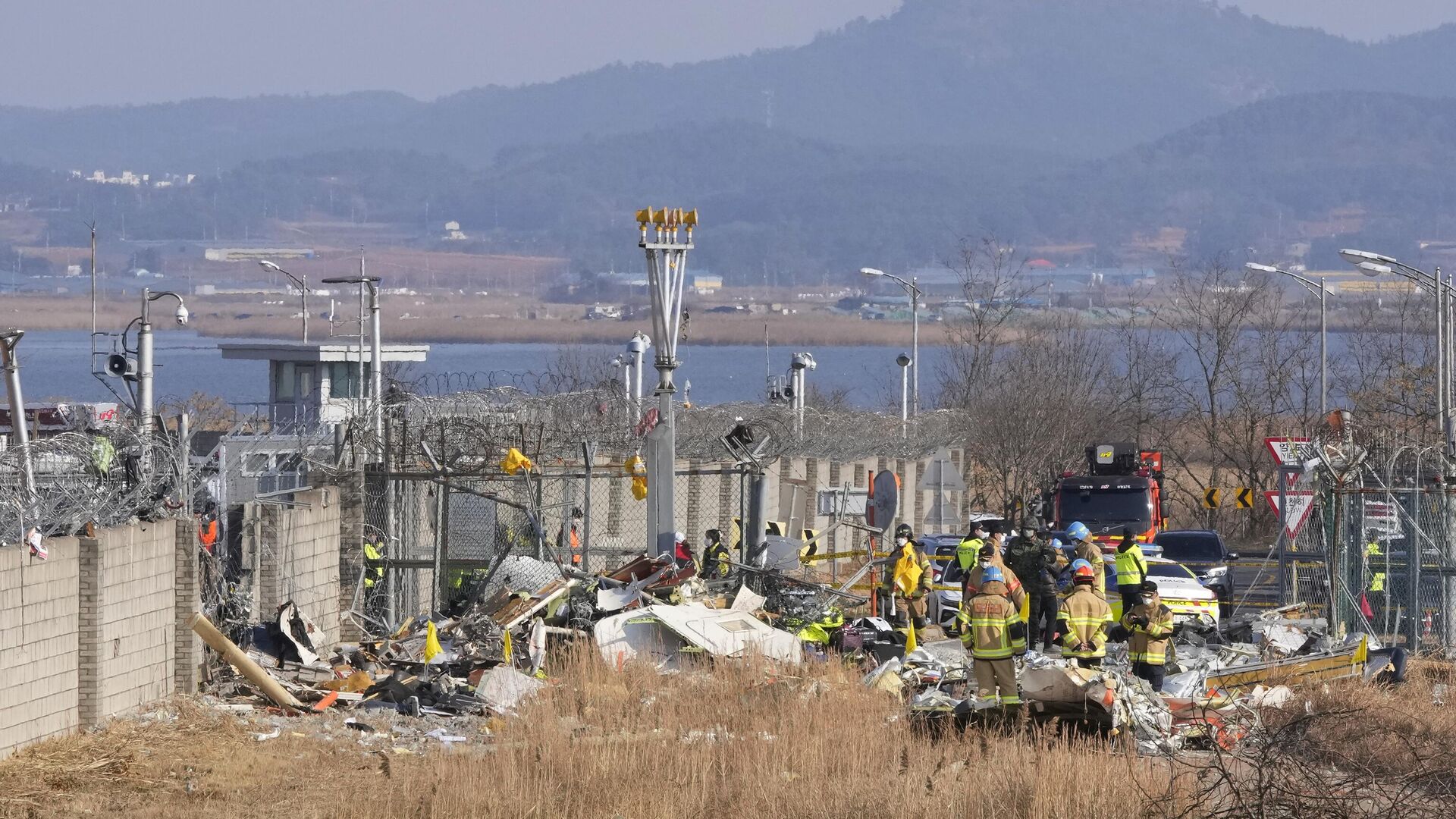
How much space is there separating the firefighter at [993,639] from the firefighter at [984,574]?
37 millimetres

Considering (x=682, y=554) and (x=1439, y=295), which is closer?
(x=682, y=554)

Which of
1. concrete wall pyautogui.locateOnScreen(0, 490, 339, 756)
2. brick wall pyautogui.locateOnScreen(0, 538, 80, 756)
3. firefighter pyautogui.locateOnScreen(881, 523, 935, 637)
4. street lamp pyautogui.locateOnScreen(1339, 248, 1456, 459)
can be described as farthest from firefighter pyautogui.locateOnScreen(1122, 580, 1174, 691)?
street lamp pyautogui.locateOnScreen(1339, 248, 1456, 459)

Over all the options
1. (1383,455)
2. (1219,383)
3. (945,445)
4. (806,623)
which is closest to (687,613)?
(806,623)

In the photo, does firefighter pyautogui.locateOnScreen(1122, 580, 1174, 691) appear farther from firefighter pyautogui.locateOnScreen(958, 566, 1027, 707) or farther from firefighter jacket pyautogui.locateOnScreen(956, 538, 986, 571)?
firefighter jacket pyautogui.locateOnScreen(956, 538, 986, 571)

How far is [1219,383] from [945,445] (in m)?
26.9

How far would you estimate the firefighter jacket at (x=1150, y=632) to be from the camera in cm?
1608

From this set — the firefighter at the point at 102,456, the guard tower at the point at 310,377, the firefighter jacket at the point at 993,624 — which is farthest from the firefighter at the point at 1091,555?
the guard tower at the point at 310,377

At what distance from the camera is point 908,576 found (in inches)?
811

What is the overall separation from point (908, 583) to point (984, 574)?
18.6 ft

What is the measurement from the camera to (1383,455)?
21.8 m

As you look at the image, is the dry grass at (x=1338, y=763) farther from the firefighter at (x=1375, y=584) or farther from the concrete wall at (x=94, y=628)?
the concrete wall at (x=94, y=628)

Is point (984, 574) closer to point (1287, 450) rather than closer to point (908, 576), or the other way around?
point (908, 576)

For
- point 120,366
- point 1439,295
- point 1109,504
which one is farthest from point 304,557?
point 1439,295

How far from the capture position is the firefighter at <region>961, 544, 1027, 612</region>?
49.2 ft
